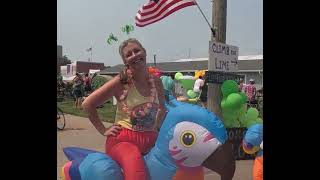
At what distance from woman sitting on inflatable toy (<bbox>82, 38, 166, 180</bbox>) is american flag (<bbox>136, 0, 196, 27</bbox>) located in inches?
7.6

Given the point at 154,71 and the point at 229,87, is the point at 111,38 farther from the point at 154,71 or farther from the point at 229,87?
the point at 229,87

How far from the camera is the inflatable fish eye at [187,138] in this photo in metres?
3.60

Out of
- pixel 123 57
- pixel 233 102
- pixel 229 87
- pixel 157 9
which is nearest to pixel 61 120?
pixel 233 102

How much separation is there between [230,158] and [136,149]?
0.81m

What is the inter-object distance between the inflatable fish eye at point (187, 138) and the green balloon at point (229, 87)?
78.6 inches

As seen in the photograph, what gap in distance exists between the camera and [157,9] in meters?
3.89

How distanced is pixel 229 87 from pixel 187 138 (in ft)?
7.60

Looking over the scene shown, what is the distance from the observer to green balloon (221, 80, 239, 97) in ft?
18.5

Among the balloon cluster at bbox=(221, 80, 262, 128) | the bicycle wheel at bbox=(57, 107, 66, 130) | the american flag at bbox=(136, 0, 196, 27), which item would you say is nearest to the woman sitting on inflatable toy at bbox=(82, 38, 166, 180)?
the american flag at bbox=(136, 0, 196, 27)

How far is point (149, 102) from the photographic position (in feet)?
12.0

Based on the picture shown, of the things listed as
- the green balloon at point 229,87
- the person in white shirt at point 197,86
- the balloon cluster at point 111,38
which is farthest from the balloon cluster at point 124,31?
the person in white shirt at point 197,86

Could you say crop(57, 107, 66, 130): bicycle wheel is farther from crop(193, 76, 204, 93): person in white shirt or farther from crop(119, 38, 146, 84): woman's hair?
crop(119, 38, 146, 84): woman's hair
